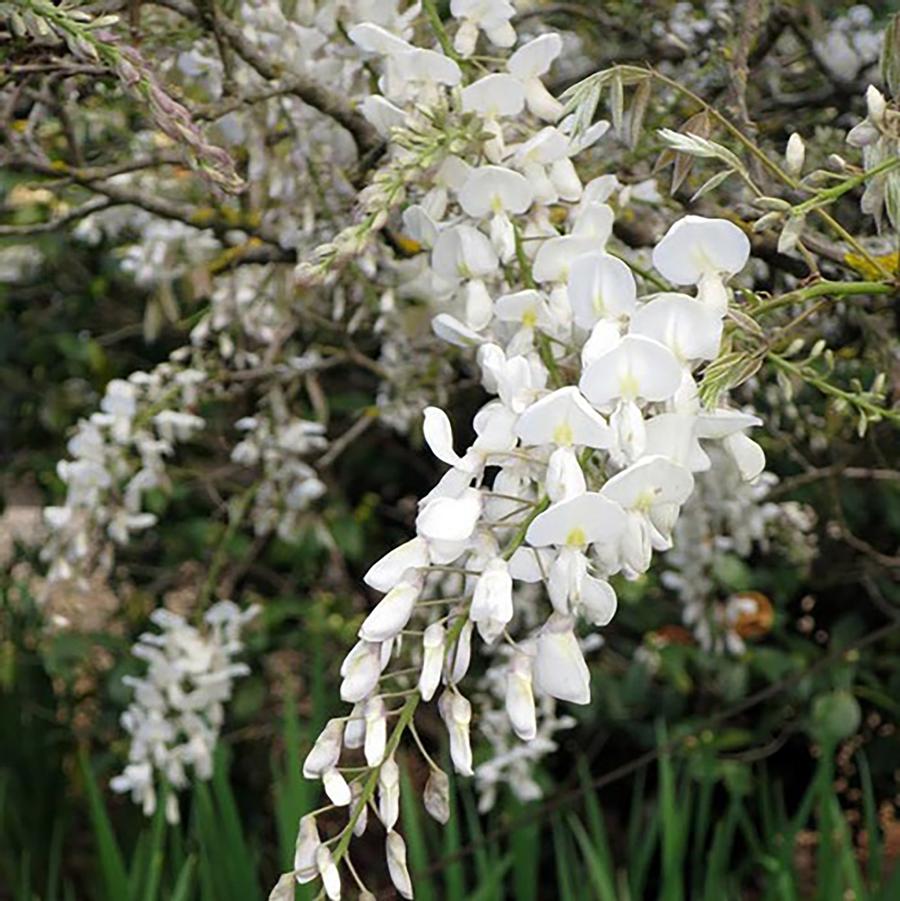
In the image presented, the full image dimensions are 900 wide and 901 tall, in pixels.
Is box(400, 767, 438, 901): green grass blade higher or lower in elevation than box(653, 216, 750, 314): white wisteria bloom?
lower

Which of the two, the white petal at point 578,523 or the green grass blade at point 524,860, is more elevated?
→ the white petal at point 578,523

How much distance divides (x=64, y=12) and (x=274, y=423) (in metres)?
1.17

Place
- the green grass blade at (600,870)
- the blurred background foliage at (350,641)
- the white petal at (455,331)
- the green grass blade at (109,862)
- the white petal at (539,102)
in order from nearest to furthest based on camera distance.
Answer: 1. the white petal at (455,331)
2. the white petal at (539,102)
3. the green grass blade at (600,870)
4. the green grass blade at (109,862)
5. the blurred background foliage at (350,641)

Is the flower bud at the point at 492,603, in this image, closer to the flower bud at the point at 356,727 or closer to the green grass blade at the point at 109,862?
the flower bud at the point at 356,727

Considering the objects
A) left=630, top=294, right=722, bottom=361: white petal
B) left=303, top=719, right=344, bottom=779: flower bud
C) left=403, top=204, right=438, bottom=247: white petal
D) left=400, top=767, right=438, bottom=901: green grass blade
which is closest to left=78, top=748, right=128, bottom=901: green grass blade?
left=400, top=767, right=438, bottom=901: green grass blade

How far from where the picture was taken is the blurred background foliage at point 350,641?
1967 mm

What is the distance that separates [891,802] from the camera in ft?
8.55

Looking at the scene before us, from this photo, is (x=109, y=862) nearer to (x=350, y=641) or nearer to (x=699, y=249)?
(x=350, y=641)

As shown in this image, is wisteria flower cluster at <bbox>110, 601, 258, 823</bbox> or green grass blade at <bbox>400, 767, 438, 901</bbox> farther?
wisteria flower cluster at <bbox>110, 601, 258, 823</bbox>

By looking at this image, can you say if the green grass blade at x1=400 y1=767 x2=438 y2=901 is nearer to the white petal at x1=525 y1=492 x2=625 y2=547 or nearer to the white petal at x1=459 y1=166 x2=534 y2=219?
the white petal at x1=459 y1=166 x2=534 y2=219

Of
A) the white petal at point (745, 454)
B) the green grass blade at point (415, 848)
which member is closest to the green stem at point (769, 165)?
the white petal at point (745, 454)

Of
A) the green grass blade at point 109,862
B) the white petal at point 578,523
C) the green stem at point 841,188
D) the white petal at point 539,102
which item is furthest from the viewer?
the green grass blade at point 109,862

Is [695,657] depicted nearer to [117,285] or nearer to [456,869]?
[456,869]

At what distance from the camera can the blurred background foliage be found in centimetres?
197
